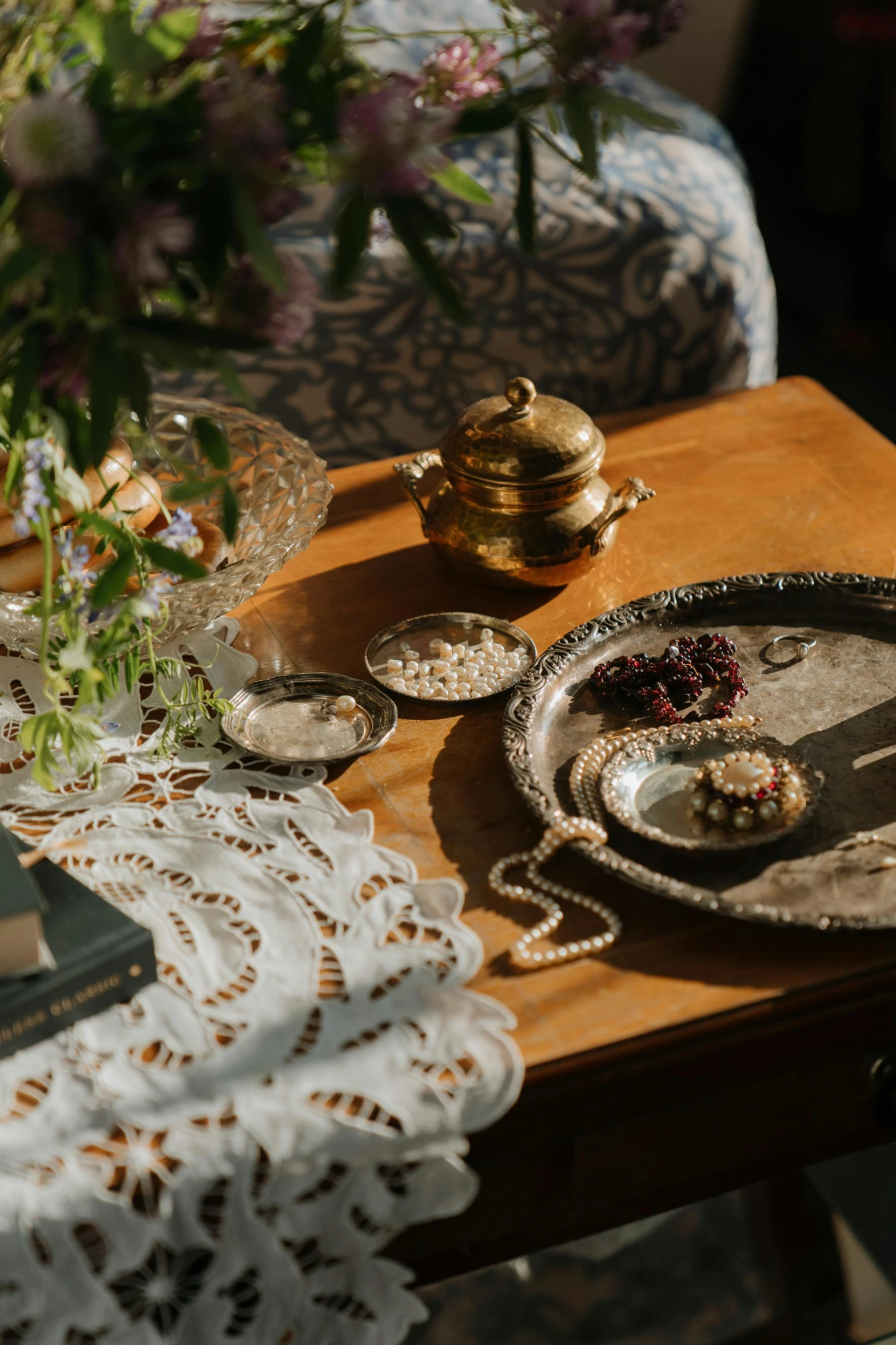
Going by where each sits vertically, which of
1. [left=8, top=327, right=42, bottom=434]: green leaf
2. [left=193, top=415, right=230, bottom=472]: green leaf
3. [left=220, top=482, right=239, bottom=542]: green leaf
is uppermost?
[left=8, top=327, right=42, bottom=434]: green leaf

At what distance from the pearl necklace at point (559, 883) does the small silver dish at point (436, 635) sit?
0.39 ft

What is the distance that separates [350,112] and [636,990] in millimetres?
418

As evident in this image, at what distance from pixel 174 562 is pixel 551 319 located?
1272mm

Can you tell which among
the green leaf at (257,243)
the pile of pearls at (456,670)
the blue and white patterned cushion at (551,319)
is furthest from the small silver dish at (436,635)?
the blue and white patterned cushion at (551,319)

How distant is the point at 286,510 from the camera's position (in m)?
0.91

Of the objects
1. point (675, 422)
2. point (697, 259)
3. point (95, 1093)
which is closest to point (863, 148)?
point (697, 259)

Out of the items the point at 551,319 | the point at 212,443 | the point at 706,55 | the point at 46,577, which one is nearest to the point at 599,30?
the point at 212,443

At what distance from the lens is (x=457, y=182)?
0.53m

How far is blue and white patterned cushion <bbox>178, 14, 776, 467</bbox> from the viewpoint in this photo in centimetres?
171

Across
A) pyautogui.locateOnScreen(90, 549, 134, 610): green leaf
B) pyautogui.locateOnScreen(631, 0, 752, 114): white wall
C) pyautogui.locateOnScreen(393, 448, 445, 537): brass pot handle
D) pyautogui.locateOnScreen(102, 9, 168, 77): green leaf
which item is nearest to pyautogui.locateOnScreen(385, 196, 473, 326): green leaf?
pyautogui.locateOnScreen(102, 9, 168, 77): green leaf

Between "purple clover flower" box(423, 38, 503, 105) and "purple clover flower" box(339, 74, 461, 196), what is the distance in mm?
62

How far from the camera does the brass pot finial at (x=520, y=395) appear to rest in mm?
897

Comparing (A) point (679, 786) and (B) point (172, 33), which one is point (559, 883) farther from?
(B) point (172, 33)

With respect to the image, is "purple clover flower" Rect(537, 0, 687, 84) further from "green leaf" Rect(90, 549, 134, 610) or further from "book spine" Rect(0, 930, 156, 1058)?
"book spine" Rect(0, 930, 156, 1058)
